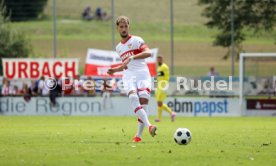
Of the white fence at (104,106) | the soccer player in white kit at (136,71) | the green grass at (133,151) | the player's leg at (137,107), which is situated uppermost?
the soccer player in white kit at (136,71)

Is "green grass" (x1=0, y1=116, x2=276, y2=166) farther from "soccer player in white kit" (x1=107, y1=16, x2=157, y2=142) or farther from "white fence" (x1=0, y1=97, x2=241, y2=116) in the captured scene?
"white fence" (x1=0, y1=97, x2=241, y2=116)

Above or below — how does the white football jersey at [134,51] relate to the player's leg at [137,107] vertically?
above

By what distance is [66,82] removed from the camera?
40.2 metres

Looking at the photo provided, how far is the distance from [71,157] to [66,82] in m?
26.8

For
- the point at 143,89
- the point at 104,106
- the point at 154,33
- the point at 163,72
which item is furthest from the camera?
the point at 154,33

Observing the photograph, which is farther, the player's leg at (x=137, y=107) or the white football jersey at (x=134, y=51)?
the white football jersey at (x=134, y=51)

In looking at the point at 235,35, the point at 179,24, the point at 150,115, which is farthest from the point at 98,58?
the point at 179,24

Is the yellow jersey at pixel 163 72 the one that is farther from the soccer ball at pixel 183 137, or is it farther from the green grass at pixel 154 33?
the soccer ball at pixel 183 137

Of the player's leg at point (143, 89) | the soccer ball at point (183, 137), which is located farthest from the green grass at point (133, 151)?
the player's leg at point (143, 89)

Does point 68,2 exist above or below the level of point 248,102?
above

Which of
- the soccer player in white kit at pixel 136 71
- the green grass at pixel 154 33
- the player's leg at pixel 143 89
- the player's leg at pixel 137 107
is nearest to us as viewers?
the player's leg at pixel 137 107

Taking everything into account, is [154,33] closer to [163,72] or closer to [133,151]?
[163,72]

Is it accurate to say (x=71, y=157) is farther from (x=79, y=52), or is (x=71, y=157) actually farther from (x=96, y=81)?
(x=79, y=52)

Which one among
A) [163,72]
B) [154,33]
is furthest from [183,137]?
[154,33]
